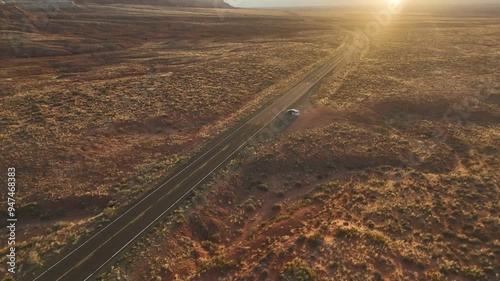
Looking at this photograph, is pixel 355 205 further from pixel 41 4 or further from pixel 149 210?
pixel 41 4

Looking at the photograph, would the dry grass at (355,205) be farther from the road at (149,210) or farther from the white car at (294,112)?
the road at (149,210)

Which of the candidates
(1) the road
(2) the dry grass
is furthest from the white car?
(1) the road

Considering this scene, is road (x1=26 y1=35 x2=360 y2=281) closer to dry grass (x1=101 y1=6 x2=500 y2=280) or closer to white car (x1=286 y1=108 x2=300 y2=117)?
white car (x1=286 y1=108 x2=300 y2=117)

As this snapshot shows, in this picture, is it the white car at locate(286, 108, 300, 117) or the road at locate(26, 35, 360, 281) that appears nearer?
the road at locate(26, 35, 360, 281)

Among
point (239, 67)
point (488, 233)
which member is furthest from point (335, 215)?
point (239, 67)

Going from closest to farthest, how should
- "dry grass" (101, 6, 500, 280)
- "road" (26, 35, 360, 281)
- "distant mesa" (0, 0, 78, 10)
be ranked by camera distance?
"road" (26, 35, 360, 281) < "dry grass" (101, 6, 500, 280) < "distant mesa" (0, 0, 78, 10)

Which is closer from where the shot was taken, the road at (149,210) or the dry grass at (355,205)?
the road at (149,210)

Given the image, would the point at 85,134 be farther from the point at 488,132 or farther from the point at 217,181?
the point at 488,132

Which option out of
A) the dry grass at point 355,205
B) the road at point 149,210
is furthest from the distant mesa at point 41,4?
the dry grass at point 355,205
